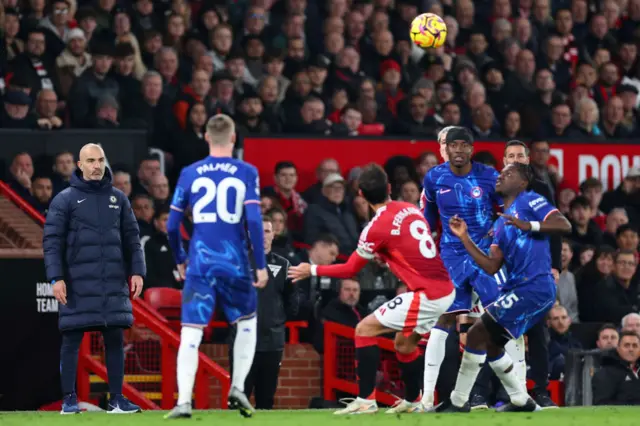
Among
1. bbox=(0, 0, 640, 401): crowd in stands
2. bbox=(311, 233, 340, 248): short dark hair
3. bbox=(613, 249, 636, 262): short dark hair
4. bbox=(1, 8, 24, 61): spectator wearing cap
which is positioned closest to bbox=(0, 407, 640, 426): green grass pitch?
bbox=(0, 0, 640, 401): crowd in stands

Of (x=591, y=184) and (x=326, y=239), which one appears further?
(x=591, y=184)

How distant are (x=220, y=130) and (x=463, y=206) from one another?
8.43 feet

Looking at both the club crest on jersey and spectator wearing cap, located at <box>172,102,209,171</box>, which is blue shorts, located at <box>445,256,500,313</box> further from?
spectator wearing cap, located at <box>172,102,209,171</box>

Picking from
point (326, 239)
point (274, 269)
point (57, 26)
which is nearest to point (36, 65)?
point (57, 26)

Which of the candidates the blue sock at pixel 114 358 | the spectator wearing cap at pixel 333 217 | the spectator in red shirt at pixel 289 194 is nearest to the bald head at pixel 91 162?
the blue sock at pixel 114 358

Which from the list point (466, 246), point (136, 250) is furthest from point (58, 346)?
point (466, 246)

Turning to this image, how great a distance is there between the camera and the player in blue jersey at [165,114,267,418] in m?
9.84

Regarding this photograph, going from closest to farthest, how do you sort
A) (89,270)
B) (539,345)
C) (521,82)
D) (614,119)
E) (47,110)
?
(89,270) → (539,345) → (47,110) → (614,119) → (521,82)

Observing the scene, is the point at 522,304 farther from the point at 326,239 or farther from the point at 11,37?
the point at 11,37

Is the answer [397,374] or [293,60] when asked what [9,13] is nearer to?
[293,60]

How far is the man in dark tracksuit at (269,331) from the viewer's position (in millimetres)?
13133

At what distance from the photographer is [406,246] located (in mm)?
10477

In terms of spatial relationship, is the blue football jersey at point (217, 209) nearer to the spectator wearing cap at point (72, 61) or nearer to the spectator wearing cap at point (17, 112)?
the spectator wearing cap at point (17, 112)

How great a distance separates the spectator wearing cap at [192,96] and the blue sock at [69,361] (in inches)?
234
